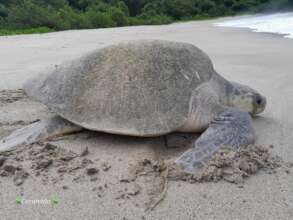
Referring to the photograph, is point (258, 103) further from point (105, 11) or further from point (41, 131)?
point (105, 11)

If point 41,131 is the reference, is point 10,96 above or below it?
below

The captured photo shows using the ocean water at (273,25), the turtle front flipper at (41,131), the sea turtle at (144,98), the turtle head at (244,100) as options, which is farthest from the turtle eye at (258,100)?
the ocean water at (273,25)

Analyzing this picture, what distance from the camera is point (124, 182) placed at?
2088 mm

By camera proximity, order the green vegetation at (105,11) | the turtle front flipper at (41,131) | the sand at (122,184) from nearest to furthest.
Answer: the sand at (122,184), the turtle front flipper at (41,131), the green vegetation at (105,11)

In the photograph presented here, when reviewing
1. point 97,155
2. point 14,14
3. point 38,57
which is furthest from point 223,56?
point 14,14

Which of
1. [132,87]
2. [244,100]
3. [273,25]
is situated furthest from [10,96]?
[273,25]

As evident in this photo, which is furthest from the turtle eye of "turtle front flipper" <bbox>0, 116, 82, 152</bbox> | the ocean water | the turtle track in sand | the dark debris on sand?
the ocean water

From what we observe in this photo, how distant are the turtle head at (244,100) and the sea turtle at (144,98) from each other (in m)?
0.03

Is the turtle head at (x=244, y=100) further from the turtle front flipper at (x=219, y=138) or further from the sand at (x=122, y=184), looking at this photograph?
the turtle front flipper at (x=219, y=138)

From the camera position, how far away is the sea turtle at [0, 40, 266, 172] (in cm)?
251

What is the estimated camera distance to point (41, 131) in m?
2.73

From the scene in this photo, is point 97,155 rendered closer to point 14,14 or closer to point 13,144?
point 13,144

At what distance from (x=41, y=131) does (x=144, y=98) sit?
0.71m

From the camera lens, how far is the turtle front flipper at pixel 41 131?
265 centimetres
